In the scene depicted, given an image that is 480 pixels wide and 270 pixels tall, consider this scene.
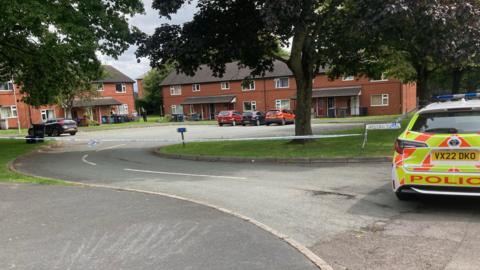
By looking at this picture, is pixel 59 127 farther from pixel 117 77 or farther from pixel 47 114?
→ pixel 117 77

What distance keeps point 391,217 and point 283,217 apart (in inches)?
59.9

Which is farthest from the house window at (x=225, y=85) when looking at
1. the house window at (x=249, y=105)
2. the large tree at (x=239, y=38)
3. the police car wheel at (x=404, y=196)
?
the police car wheel at (x=404, y=196)

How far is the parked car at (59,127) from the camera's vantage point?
35.5 metres

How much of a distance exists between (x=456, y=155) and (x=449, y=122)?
1.79ft

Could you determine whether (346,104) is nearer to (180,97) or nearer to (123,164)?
(180,97)

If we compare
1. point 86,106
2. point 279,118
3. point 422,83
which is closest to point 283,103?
point 279,118

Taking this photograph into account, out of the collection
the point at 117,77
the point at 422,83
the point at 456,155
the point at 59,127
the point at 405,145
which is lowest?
the point at 59,127

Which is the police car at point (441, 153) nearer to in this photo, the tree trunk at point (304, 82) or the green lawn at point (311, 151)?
the green lawn at point (311, 151)

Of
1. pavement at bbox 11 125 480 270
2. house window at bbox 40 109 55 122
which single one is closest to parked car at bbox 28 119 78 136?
house window at bbox 40 109 55 122

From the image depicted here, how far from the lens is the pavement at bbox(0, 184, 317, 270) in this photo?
4.73m

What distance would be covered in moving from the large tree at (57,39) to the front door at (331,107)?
3244 centimetres

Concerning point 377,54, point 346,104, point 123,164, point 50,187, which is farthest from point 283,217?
point 346,104

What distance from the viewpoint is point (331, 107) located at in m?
51.8

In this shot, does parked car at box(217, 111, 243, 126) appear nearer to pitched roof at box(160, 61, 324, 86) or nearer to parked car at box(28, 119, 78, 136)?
pitched roof at box(160, 61, 324, 86)
